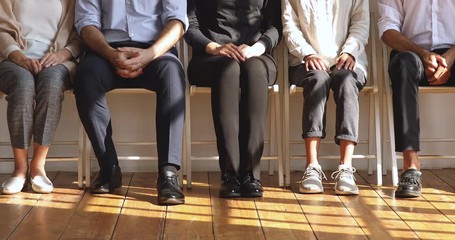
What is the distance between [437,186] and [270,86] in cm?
90

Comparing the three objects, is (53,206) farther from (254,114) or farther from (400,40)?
(400,40)

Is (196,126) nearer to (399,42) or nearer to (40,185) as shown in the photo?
(40,185)

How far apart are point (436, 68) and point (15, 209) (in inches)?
74.5

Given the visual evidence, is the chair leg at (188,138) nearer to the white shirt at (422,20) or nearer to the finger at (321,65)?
the finger at (321,65)

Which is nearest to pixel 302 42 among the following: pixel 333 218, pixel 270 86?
pixel 270 86

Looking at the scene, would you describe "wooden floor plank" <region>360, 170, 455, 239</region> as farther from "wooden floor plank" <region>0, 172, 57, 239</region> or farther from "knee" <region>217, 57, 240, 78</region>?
"wooden floor plank" <region>0, 172, 57, 239</region>

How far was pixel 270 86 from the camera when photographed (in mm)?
3531

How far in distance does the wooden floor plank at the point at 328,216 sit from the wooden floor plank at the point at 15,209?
3.52 feet

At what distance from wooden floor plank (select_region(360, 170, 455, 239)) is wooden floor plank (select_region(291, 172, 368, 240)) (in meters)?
0.21

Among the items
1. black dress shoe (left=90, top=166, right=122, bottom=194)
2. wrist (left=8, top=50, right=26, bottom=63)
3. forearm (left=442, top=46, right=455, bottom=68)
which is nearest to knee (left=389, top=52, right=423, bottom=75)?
forearm (left=442, top=46, right=455, bottom=68)

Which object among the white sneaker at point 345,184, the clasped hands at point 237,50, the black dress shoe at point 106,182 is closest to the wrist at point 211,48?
the clasped hands at point 237,50

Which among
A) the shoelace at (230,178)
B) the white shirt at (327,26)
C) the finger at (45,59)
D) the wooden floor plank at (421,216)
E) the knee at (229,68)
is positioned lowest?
the wooden floor plank at (421,216)

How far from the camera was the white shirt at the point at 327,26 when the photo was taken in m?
3.65

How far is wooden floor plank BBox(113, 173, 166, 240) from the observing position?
108 inches
